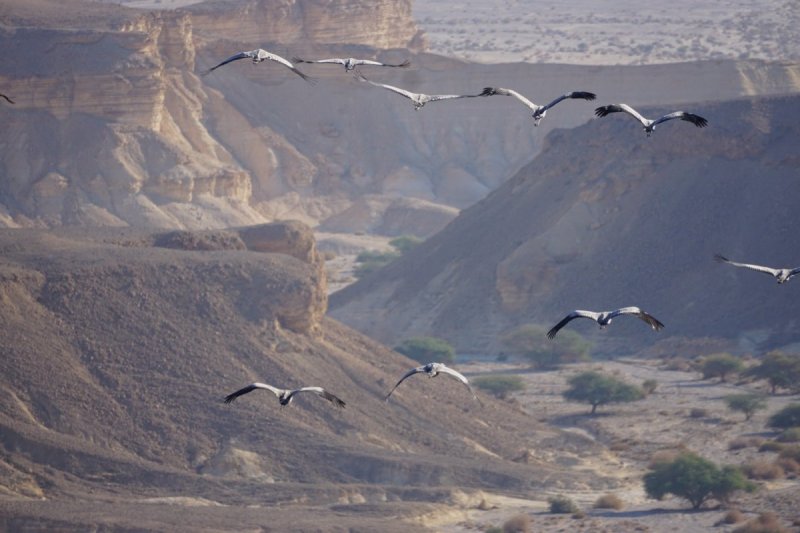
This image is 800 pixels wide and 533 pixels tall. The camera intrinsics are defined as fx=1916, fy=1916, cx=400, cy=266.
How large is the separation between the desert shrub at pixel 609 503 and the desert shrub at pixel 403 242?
57372mm

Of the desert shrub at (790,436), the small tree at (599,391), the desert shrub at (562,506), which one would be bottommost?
the desert shrub at (562,506)

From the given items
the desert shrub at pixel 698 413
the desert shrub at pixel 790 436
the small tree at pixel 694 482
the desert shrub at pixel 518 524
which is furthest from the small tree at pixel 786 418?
the desert shrub at pixel 518 524

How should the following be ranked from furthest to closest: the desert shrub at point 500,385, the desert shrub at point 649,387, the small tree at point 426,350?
1. the small tree at point 426,350
2. the desert shrub at point 649,387
3. the desert shrub at point 500,385

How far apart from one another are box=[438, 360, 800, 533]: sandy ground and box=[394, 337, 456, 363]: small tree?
994 mm

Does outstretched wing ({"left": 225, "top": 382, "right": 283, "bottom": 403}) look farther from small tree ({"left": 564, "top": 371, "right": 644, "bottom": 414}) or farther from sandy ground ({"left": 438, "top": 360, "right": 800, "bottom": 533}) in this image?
small tree ({"left": 564, "top": 371, "right": 644, "bottom": 414})

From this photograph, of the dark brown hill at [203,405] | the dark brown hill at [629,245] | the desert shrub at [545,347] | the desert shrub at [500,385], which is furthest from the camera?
the dark brown hill at [629,245]

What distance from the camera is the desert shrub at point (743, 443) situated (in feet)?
197

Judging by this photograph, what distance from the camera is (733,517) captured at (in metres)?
49.8

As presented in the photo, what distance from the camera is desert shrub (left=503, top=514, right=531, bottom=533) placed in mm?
47750

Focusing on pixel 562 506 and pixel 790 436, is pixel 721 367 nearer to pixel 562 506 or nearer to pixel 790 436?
pixel 790 436

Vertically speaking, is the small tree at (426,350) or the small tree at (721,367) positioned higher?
the small tree at (721,367)

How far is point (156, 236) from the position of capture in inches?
2393

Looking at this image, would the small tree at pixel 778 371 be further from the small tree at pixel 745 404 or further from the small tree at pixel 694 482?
the small tree at pixel 694 482

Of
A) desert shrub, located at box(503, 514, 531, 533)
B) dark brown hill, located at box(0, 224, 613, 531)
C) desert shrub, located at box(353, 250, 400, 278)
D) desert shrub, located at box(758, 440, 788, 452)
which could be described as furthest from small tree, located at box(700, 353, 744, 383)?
desert shrub, located at box(353, 250, 400, 278)
